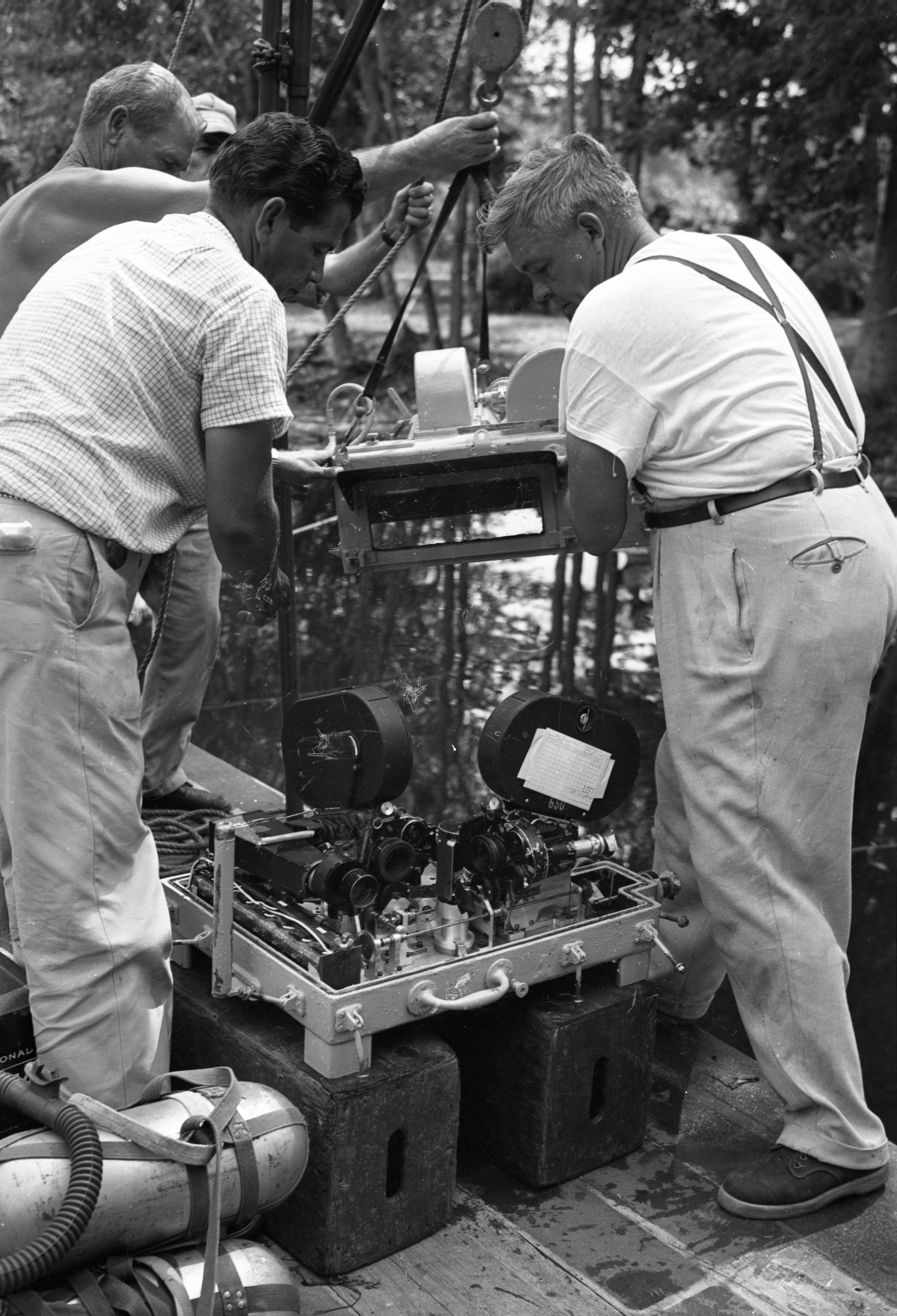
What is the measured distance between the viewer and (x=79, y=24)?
13.9 metres

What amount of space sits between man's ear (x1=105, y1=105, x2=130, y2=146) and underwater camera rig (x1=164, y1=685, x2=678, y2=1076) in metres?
1.70

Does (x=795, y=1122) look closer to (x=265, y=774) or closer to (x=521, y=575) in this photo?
(x=265, y=774)

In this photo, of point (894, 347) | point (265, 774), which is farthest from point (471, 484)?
point (894, 347)

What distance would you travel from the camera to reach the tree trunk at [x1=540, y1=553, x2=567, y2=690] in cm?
663

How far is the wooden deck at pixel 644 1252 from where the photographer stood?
226 cm

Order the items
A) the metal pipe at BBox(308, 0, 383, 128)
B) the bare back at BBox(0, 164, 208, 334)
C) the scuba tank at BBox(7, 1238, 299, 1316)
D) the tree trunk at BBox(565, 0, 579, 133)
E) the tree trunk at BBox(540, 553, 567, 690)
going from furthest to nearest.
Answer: the tree trunk at BBox(565, 0, 579, 133), the tree trunk at BBox(540, 553, 567, 690), the metal pipe at BBox(308, 0, 383, 128), the bare back at BBox(0, 164, 208, 334), the scuba tank at BBox(7, 1238, 299, 1316)

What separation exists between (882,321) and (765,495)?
12283 millimetres

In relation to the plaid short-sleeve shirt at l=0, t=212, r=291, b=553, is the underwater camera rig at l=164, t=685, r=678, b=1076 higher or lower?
lower

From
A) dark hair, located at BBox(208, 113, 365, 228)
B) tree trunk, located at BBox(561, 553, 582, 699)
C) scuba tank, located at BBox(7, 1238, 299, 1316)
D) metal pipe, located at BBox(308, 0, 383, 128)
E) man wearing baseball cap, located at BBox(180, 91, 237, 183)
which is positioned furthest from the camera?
tree trunk, located at BBox(561, 553, 582, 699)

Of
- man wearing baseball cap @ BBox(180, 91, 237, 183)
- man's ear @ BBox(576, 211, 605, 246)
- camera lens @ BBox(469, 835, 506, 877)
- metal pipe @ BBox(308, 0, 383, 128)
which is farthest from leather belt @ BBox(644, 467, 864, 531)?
man wearing baseball cap @ BBox(180, 91, 237, 183)

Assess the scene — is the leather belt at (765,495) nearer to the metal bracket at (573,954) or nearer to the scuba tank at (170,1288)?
the metal bracket at (573,954)

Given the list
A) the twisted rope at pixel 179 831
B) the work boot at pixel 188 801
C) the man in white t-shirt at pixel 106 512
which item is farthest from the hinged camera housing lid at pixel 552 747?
the work boot at pixel 188 801

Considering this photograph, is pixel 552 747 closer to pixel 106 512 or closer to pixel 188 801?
pixel 106 512

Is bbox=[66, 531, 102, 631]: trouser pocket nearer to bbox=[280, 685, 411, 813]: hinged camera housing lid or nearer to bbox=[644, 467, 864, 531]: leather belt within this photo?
bbox=[280, 685, 411, 813]: hinged camera housing lid
